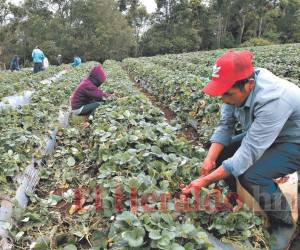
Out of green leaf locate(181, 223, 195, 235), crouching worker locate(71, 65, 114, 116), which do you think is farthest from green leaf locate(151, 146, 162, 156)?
crouching worker locate(71, 65, 114, 116)

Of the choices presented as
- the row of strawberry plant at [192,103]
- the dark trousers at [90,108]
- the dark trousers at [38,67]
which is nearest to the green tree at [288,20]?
the dark trousers at [38,67]

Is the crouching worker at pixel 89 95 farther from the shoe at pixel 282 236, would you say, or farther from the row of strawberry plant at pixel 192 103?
the shoe at pixel 282 236

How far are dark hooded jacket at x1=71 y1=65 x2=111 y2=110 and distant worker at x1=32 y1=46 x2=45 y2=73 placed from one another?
12666 millimetres

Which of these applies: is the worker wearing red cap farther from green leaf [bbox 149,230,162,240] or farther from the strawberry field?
green leaf [bbox 149,230,162,240]

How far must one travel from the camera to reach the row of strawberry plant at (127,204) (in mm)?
2213

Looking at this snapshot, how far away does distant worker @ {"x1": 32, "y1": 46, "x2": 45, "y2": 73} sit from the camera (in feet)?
59.3

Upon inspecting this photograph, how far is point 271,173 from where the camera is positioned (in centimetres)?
272

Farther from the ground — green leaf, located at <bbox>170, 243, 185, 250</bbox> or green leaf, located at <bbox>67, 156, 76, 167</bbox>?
green leaf, located at <bbox>170, 243, 185, 250</bbox>

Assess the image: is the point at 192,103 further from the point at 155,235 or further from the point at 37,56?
the point at 37,56

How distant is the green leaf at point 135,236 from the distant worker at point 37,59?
17.4 meters

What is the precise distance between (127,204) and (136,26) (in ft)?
182

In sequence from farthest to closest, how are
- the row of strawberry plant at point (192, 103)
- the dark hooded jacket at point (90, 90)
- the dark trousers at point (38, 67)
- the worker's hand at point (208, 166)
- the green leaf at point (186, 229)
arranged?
1. the dark trousers at point (38, 67)
2. the dark hooded jacket at point (90, 90)
3. the row of strawberry plant at point (192, 103)
4. the worker's hand at point (208, 166)
5. the green leaf at point (186, 229)

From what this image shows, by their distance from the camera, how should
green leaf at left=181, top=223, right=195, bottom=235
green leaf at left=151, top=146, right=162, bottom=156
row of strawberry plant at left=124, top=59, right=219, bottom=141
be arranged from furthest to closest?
1. row of strawberry plant at left=124, top=59, right=219, bottom=141
2. green leaf at left=151, top=146, right=162, bottom=156
3. green leaf at left=181, top=223, right=195, bottom=235

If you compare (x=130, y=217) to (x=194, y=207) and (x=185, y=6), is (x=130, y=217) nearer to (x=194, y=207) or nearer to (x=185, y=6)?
(x=194, y=207)
